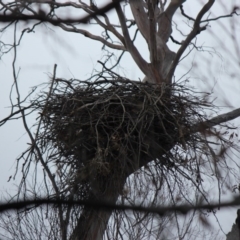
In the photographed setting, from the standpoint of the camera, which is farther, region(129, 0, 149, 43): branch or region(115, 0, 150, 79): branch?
region(129, 0, 149, 43): branch

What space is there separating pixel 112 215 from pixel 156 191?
31 cm

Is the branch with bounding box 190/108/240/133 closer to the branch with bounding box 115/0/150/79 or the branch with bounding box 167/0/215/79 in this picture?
the branch with bounding box 167/0/215/79

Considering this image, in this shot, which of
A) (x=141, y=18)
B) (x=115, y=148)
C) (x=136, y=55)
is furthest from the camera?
(x=141, y=18)

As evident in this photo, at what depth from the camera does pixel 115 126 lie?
3.81m

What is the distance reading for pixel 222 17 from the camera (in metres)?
6.42

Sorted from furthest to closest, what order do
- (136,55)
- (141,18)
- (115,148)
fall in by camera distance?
1. (141,18)
2. (136,55)
3. (115,148)

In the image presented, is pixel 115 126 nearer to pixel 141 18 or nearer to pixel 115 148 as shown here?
pixel 115 148

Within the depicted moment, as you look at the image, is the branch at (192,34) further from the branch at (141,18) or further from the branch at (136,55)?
the branch at (141,18)

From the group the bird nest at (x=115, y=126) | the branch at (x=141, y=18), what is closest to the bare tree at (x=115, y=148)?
the bird nest at (x=115, y=126)

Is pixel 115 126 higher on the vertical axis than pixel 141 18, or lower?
lower

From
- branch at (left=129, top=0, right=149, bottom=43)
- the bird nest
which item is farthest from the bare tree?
branch at (left=129, top=0, right=149, bottom=43)

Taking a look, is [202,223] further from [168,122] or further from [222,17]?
[222,17]

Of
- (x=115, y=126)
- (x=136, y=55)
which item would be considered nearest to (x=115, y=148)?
(x=115, y=126)

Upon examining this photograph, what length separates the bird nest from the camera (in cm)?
374
